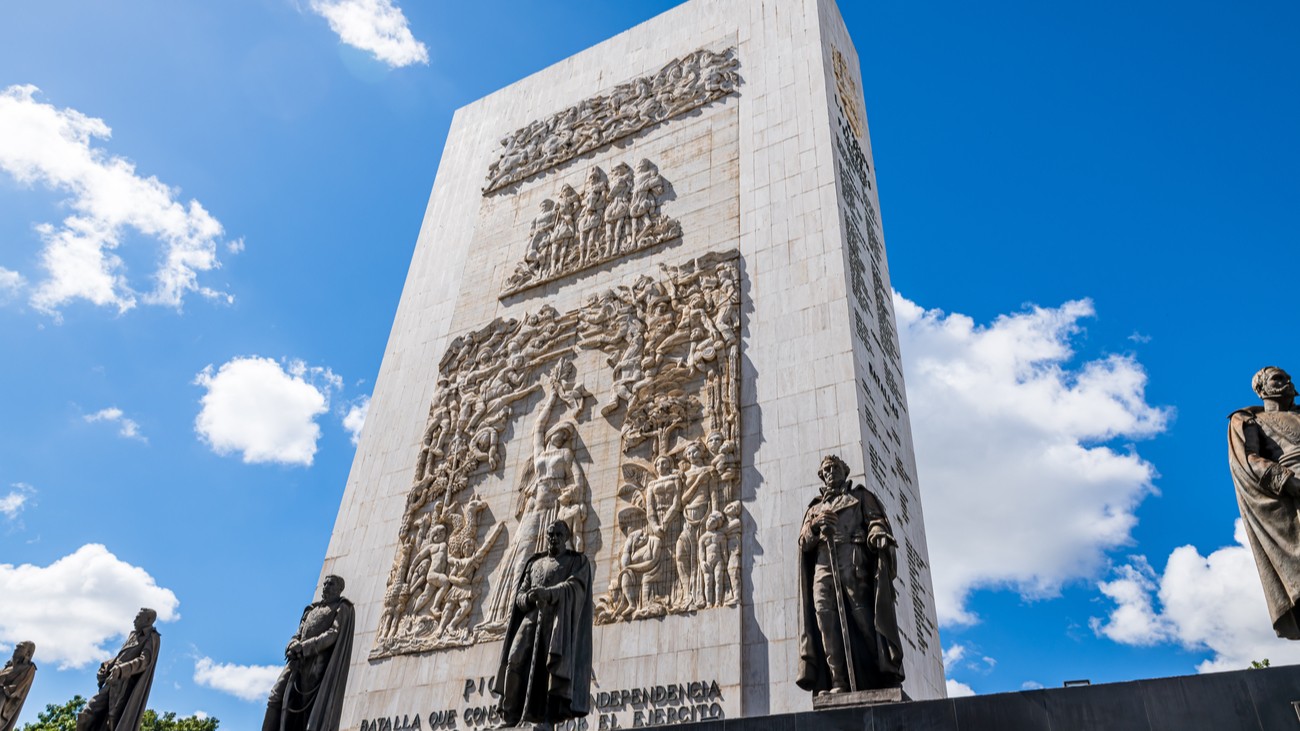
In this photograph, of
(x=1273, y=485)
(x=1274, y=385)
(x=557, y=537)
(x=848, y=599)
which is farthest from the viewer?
(x=557, y=537)

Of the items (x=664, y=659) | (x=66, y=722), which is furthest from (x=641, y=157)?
(x=66, y=722)

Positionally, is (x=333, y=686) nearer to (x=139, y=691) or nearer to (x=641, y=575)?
(x=139, y=691)

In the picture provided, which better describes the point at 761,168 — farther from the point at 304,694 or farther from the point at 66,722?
the point at 66,722

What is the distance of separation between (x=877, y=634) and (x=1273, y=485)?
8.74 ft

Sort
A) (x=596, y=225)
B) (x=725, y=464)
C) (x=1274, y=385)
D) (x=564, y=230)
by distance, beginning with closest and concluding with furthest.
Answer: (x=1274, y=385) → (x=725, y=464) → (x=596, y=225) → (x=564, y=230)

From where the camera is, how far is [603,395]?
40.2 feet

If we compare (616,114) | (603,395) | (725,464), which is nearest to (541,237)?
(616,114)

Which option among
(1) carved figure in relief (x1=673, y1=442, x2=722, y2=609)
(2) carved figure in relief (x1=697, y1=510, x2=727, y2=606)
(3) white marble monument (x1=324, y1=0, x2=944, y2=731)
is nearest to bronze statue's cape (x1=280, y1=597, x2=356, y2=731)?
(3) white marble monument (x1=324, y1=0, x2=944, y2=731)

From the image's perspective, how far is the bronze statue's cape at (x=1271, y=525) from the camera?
5.03 meters

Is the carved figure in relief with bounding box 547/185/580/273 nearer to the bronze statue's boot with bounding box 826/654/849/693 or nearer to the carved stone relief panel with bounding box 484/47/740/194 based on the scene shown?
the carved stone relief panel with bounding box 484/47/740/194

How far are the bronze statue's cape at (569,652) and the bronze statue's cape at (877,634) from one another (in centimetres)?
167

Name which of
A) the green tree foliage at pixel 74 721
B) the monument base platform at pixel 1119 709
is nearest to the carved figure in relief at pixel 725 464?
the monument base platform at pixel 1119 709

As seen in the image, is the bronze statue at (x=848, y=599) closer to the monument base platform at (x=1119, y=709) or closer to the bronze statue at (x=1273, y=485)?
the monument base platform at (x=1119, y=709)

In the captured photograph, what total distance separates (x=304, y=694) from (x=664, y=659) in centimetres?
374
